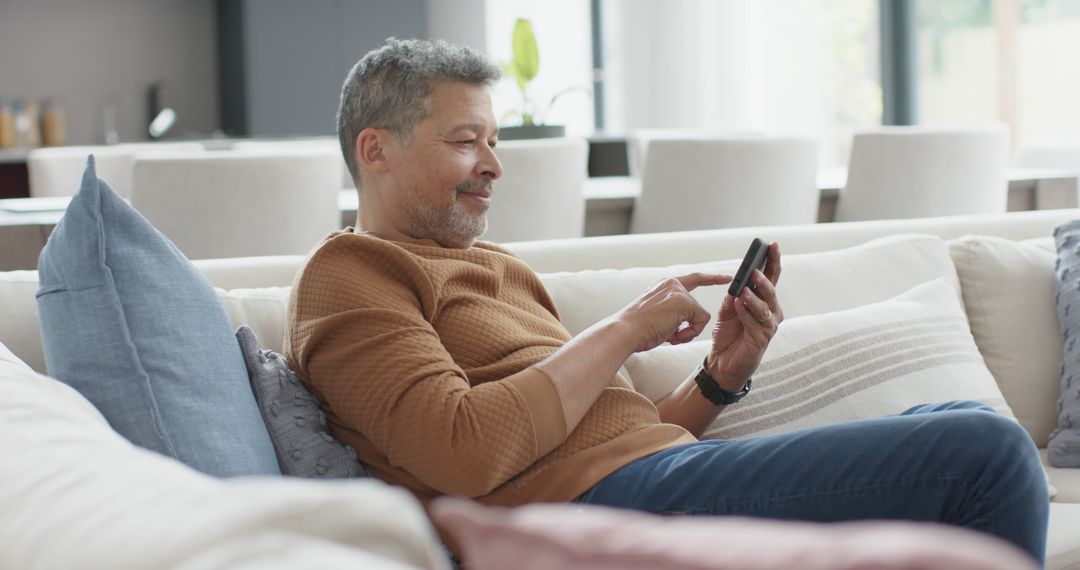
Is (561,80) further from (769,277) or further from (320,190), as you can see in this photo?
(769,277)

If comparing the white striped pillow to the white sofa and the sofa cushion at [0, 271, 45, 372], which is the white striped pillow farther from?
the sofa cushion at [0, 271, 45, 372]

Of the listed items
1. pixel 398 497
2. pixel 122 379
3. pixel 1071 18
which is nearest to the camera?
pixel 398 497

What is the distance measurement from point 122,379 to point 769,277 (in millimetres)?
890

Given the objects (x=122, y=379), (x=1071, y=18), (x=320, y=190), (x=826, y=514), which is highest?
(x=1071, y=18)

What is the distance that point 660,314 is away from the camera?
5.24 feet

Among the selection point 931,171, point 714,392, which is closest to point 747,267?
point 714,392

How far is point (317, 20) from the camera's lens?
757 centimetres

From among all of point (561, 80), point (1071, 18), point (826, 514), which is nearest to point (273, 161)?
point (826, 514)

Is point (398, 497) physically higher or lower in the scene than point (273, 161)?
lower

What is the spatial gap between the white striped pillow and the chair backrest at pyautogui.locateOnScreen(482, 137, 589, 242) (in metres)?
1.32

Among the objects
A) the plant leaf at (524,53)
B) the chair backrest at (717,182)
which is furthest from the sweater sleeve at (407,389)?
the plant leaf at (524,53)

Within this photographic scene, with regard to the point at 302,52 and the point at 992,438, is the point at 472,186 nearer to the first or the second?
the point at 992,438

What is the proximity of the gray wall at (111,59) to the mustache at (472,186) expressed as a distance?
6102mm

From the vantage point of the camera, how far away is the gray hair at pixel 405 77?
1.70 m
